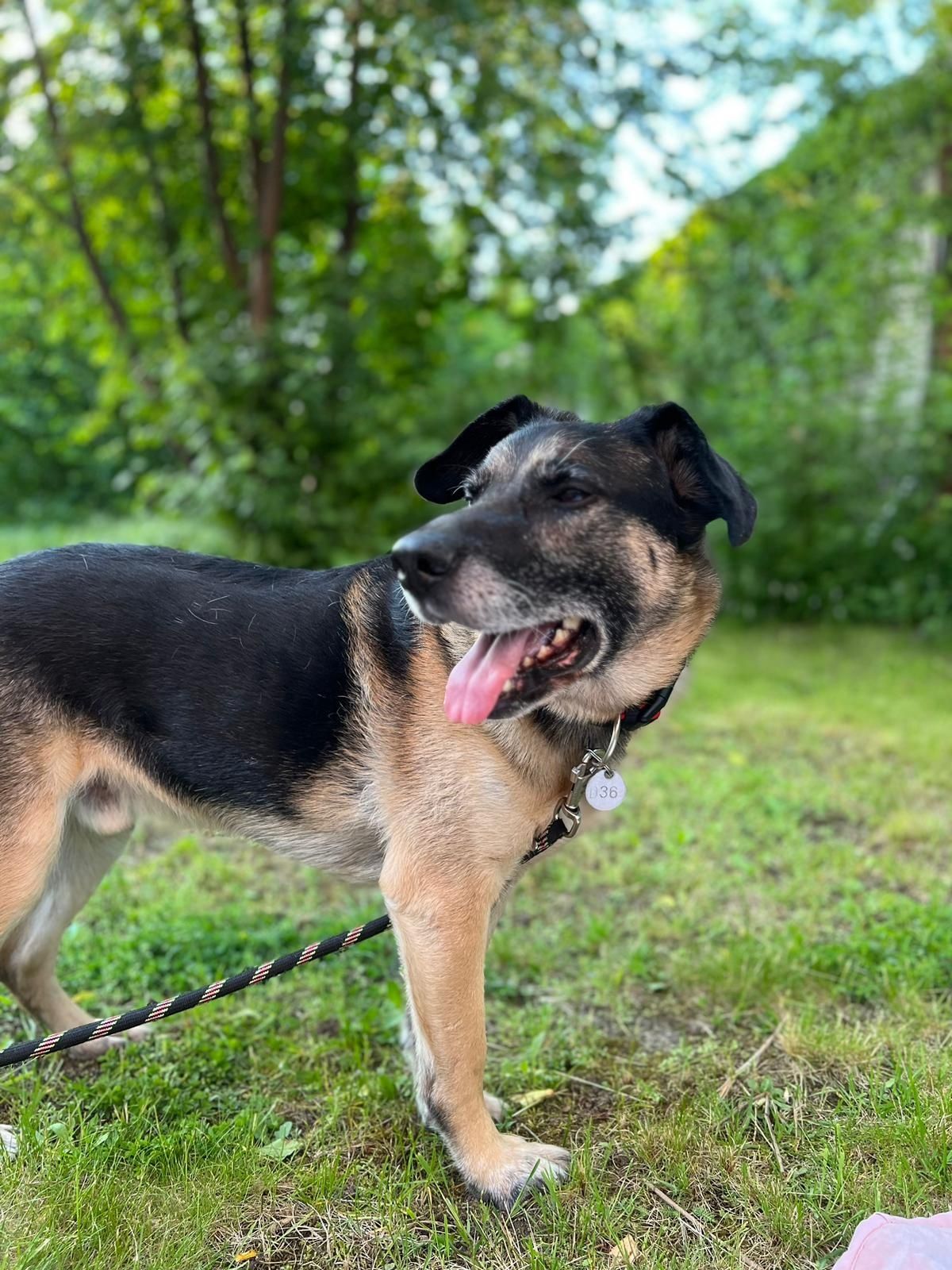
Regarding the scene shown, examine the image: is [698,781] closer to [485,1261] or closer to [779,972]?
[779,972]

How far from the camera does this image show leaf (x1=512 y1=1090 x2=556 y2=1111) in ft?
9.89

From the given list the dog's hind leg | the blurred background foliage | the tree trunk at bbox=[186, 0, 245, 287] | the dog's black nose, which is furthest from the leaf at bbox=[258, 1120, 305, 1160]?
the tree trunk at bbox=[186, 0, 245, 287]

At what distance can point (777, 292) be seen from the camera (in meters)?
11.4

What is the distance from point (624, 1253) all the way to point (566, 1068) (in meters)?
0.85

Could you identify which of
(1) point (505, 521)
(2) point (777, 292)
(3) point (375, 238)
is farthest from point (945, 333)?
(1) point (505, 521)

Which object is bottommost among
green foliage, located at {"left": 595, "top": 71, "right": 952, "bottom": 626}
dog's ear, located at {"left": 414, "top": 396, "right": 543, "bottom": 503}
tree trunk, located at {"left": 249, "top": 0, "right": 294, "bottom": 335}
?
green foliage, located at {"left": 595, "top": 71, "right": 952, "bottom": 626}

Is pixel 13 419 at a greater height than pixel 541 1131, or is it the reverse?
pixel 13 419

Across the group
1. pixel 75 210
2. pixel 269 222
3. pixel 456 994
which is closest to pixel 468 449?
pixel 456 994

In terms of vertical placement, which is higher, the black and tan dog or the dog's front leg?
the black and tan dog

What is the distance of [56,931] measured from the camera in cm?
321

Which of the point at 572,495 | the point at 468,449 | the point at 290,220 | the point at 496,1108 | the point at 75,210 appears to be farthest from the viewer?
the point at 290,220

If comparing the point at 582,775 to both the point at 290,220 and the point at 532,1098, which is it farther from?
the point at 290,220

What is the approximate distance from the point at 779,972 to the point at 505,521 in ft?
7.37

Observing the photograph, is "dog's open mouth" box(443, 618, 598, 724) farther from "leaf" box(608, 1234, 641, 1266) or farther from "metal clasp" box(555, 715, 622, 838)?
"leaf" box(608, 1234, 641, 1266)
